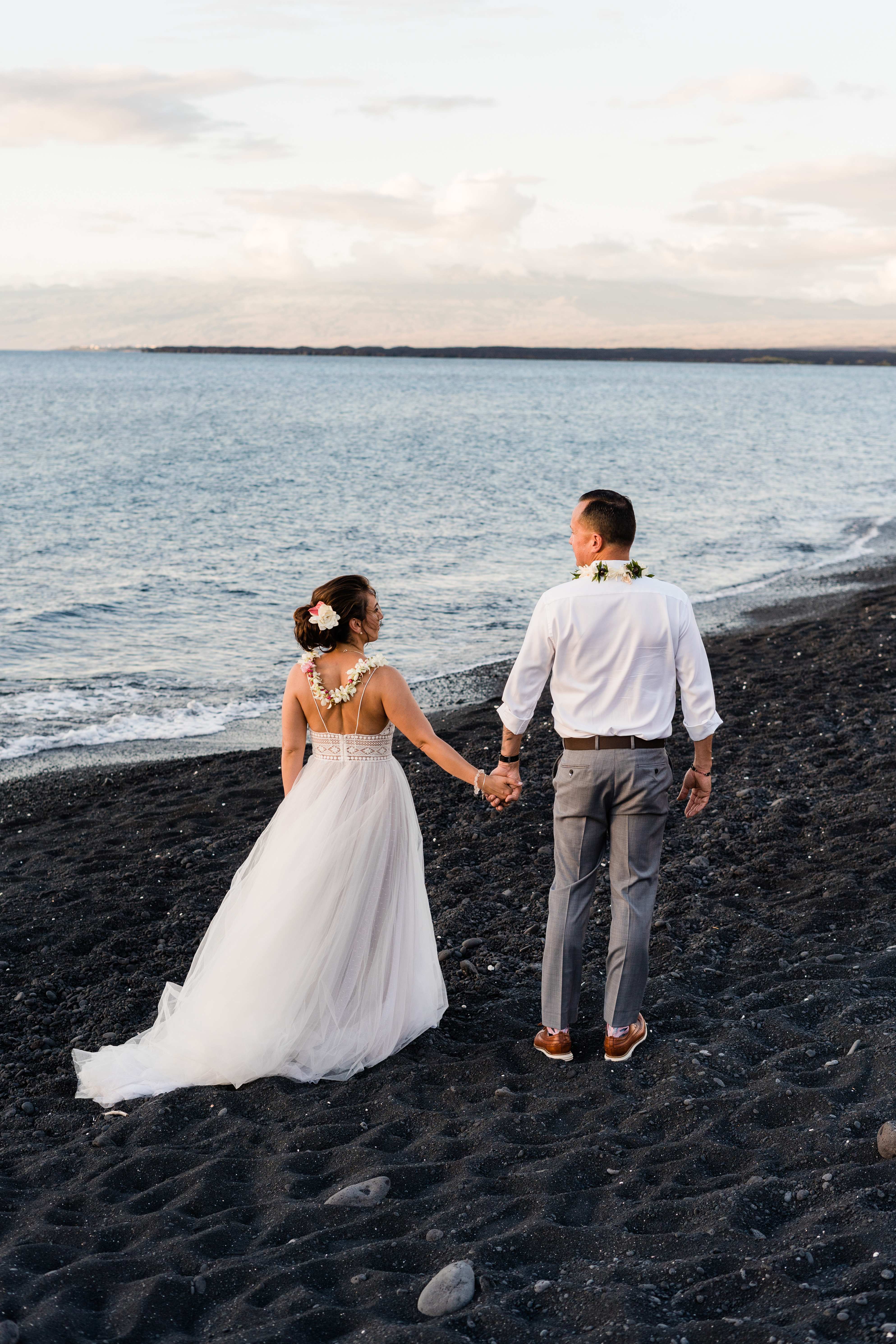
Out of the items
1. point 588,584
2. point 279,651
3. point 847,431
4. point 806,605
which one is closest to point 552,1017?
point 588,584

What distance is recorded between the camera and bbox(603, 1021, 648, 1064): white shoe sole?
14.8ft

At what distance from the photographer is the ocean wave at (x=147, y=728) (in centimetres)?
1155

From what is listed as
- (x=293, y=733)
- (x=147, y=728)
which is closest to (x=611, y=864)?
(x=293, y=733)

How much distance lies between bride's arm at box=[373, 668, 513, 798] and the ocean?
7.21 metres

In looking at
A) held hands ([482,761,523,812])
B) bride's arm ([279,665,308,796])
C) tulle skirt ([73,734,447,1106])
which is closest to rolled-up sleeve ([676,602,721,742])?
held hands ([482,761,523,812])

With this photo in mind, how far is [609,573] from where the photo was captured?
418 cm

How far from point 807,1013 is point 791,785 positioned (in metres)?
3.54

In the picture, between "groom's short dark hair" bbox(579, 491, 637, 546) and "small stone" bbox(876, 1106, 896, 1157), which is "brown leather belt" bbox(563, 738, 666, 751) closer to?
"groom's short dark hair" bbox(579, 491, 637, 546)

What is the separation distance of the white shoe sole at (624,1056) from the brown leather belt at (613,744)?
51.9 inches

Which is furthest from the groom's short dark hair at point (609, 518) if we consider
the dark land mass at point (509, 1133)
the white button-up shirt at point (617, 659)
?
the dark land mass at point (509, 1133)

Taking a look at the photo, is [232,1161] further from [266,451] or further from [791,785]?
[266,451]

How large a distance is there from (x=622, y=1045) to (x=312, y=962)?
4.55 ft

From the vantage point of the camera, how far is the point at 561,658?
4246 mm

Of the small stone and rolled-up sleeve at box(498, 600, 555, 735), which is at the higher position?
rolled-up sleeve at box(498, 600, 555, 735)
